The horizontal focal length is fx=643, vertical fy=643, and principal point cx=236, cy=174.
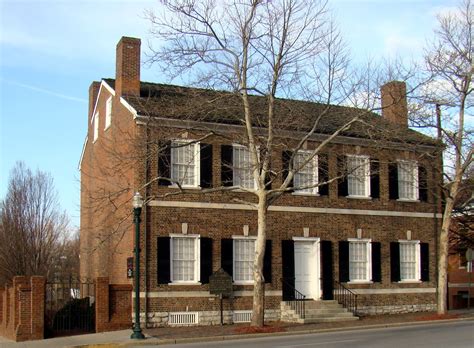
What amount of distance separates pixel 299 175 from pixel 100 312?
31.5 feet

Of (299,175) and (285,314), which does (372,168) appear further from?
(285,314)

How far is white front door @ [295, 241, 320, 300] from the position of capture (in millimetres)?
26125

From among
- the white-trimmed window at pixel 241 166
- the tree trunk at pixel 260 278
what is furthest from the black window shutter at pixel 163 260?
the tree trunk at pixel 260 278

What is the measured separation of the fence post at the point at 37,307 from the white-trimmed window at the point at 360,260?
12.7 meters

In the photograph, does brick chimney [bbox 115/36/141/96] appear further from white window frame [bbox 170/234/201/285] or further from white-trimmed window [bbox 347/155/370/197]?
white-trimmed window [bbox 347/155/370/197]

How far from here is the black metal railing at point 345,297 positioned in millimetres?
26352

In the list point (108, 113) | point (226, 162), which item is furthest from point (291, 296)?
point (108, 113)

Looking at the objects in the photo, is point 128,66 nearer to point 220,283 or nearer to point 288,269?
point 220,283

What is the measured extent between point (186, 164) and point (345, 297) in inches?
343

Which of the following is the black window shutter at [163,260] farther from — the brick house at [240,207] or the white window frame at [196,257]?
the white window frame at [196,257]

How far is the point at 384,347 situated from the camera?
14.9 metres

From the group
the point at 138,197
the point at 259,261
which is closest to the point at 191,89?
the point at 138,197

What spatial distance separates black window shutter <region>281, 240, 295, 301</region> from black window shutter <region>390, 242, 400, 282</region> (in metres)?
5.02

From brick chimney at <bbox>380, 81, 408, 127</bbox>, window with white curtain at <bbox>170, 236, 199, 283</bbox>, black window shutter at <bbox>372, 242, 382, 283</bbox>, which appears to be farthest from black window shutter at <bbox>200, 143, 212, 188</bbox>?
black window shutter at <bbox>372, 242, 382, 283</bbox>
